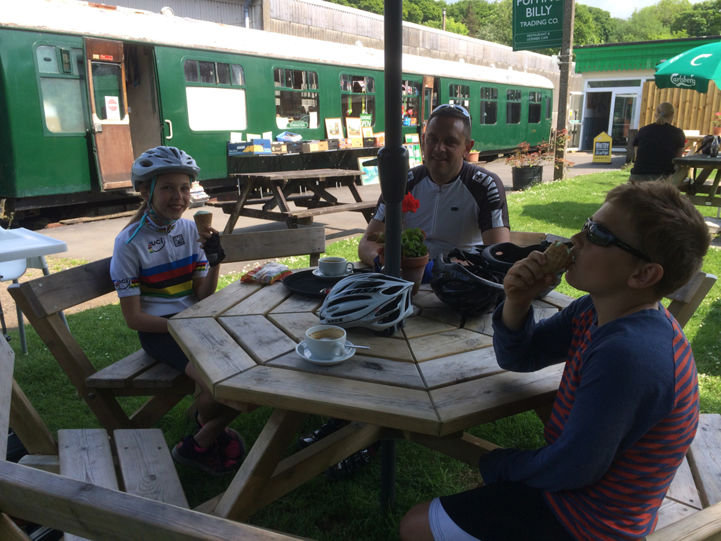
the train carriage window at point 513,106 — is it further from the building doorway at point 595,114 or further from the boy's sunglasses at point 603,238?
the boy's sunglasses at point 603,238

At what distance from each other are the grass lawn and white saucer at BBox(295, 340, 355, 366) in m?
1.07

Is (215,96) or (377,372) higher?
(215,96)

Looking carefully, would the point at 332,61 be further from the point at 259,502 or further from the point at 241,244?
the point at 259,502

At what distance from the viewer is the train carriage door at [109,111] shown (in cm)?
882

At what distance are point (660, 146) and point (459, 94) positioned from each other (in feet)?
31.8

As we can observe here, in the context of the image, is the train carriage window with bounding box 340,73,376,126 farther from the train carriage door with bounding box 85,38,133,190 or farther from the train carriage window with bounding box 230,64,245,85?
the train carriage door with bounding box 85,38,133,190

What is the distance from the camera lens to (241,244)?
3.31m

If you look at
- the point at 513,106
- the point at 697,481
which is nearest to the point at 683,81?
the point at 697,481

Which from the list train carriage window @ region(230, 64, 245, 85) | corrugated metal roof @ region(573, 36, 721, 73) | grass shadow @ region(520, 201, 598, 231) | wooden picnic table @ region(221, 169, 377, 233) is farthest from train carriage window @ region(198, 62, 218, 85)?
corrugated metal roof @ region(573, 36, 721, 73)

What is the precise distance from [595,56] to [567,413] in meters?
29.3

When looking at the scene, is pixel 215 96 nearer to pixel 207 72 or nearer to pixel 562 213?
pixel 207 72

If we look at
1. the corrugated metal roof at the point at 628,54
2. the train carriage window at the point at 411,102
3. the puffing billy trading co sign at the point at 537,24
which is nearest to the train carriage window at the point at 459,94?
the train carriage window at the point at 411,102

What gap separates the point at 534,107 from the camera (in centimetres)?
2170

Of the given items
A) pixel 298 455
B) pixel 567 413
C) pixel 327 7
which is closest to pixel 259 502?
pixel 298 455
